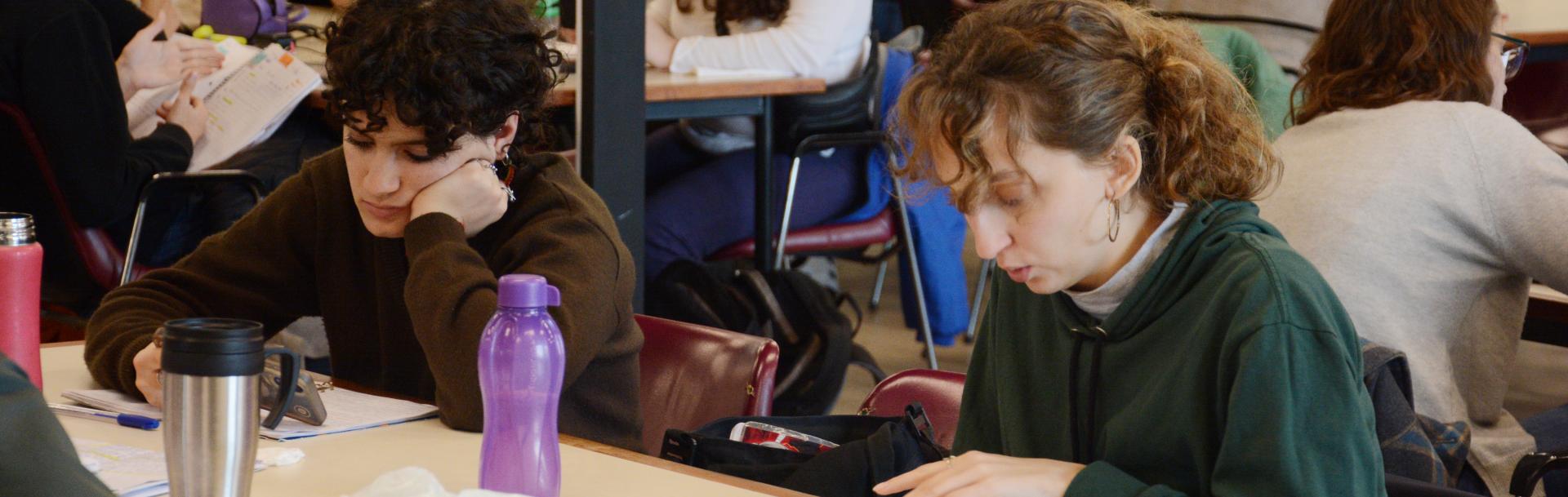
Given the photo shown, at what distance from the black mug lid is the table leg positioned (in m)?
2.29

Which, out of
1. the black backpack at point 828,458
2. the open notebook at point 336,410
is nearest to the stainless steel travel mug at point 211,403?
the open notebook at point 336,410

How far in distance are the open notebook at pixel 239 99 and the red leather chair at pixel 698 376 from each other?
172cm

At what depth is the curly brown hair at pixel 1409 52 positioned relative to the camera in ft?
6.51

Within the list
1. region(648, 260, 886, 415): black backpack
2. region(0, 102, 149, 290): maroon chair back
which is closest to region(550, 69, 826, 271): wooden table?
region(648, 260, 886, 415): black backpack

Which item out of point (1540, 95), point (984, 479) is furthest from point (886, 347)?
point (984, 479)

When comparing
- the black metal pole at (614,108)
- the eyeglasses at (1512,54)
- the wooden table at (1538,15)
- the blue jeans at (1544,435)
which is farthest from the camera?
the wooden table at (1538,15)

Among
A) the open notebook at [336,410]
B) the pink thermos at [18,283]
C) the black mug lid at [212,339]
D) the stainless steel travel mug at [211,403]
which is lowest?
the open notebook at [336,410]

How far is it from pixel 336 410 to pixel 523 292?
0.45 metres

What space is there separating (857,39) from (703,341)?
1.98 meters

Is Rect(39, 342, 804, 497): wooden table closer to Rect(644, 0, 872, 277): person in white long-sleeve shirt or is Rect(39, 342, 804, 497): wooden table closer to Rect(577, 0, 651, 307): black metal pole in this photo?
Rect(577, 0, 651, 307): black metal pole

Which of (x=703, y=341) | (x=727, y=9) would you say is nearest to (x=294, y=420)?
(x=703, y=341)

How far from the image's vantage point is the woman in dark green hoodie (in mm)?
1074

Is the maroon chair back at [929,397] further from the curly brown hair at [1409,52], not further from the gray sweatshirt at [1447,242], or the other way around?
the curly brown hair at [1409,52]

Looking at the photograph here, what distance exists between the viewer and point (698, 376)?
1645 millimetres
